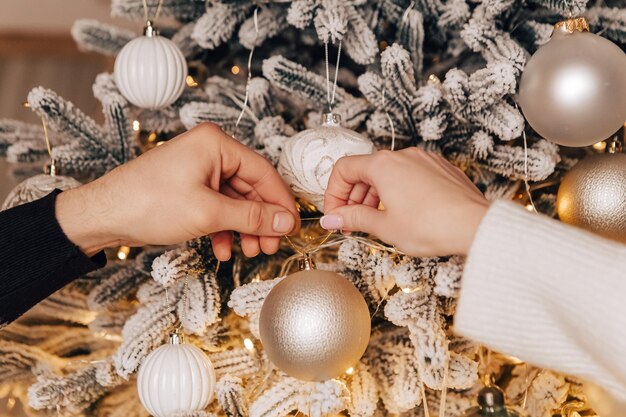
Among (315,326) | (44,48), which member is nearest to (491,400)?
(315,326)

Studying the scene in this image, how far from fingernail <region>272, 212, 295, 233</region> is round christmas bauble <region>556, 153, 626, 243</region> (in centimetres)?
34

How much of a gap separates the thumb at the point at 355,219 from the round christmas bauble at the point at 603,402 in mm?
310

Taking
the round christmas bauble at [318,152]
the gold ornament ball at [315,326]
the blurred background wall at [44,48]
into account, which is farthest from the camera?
the blurred background wall at [44,48]

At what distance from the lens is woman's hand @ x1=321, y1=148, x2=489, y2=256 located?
696mm

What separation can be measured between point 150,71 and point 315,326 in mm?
463

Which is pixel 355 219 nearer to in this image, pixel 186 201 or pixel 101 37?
pixel 186 201

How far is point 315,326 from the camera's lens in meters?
0.73

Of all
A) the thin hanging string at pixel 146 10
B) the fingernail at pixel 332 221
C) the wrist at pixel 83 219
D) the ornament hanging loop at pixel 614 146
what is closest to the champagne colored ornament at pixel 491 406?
the fingernail at pixel 332 221

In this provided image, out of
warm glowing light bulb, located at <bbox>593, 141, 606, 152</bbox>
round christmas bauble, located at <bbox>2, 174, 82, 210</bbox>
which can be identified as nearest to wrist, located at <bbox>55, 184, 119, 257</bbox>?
round christmas bauble, located at <bbox>2, 174, 82, 210</bbox>

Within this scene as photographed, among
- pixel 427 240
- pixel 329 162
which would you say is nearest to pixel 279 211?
pixel 329 162

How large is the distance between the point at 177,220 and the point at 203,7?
1.31ft

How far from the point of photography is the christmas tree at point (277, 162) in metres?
0.83

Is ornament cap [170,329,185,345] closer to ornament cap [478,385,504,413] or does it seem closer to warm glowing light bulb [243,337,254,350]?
warm glowing light bulb [243,337,254,350]

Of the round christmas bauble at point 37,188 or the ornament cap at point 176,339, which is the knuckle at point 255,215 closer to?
the ornament cap at point 176,339
